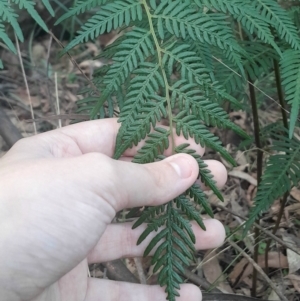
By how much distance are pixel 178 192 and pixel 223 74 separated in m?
0.43

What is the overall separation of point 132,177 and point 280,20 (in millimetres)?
493

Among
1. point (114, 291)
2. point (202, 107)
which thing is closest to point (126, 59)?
point (202, 107)

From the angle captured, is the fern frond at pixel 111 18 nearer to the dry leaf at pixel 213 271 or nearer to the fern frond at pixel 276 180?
the fern frond at pixel 276 180

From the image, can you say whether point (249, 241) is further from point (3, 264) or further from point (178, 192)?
point (3, 264)

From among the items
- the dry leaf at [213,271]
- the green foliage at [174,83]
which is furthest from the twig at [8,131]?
the dry leaf at [213,271]

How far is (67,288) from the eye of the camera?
1329 millimetres

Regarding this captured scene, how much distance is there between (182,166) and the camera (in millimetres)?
990

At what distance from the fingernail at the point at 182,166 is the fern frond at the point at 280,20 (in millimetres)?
362

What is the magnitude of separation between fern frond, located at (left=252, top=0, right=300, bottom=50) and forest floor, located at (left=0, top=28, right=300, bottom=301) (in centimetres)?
52

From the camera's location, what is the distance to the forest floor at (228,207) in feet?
5.81

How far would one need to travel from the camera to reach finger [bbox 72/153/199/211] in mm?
1017

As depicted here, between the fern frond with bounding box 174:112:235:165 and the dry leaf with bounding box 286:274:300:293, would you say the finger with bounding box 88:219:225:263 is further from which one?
the dry leaf with bounding box 286:274:300:293

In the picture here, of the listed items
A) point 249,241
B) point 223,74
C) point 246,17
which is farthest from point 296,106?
point 249,241

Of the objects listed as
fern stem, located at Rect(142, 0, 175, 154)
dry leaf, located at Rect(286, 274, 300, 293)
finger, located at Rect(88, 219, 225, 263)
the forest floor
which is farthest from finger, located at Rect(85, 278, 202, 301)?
dry leaf, located at Rect(286, 274, 300, 293)
